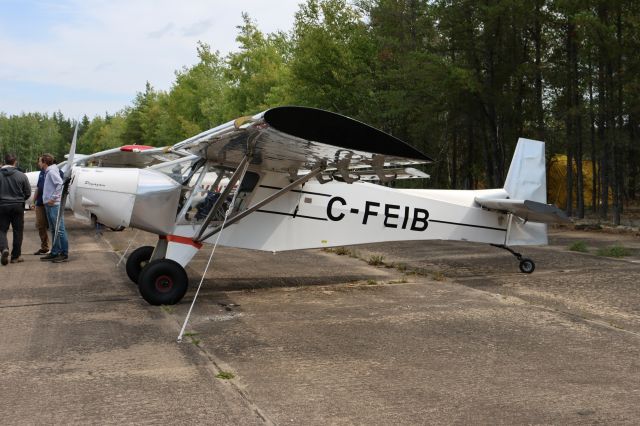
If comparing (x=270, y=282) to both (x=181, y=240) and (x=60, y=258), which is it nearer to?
(x=181, y=240)

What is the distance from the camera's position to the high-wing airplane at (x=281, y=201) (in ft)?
23.1

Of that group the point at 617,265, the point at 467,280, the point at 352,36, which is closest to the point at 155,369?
the point at 467,280

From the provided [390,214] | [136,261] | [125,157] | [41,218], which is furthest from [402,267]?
[125,157]

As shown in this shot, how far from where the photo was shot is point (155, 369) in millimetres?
4715

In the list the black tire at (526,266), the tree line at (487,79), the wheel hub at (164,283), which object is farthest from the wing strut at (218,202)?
the tree line at (487,79)

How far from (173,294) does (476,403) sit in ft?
13.7

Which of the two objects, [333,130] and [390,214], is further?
[390,214]

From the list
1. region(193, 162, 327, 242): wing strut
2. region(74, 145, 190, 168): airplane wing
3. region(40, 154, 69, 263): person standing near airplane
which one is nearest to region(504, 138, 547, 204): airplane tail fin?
region(193, 162, 327, 242): wing strut

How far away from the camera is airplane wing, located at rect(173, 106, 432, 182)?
5.48 m

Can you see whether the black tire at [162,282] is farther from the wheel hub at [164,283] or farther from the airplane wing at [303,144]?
the airplane wing at [303,144]

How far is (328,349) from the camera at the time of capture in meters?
5.33

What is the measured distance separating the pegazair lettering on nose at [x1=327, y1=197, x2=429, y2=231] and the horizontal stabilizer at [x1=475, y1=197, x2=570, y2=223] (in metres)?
1.06

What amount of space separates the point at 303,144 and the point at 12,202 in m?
6.97

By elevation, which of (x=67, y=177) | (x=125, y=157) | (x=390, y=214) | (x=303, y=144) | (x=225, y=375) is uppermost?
(x=125, y=157)
